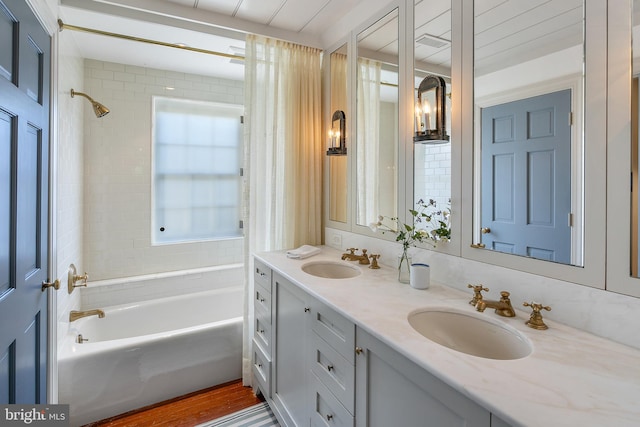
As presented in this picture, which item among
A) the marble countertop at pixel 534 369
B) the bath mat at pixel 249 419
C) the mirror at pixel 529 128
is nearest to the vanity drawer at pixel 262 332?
the bath mat at pixel 249 419

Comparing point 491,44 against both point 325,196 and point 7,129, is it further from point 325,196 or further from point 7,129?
point 7,129

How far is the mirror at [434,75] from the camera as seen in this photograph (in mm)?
1542

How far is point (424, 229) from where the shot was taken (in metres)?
1.66

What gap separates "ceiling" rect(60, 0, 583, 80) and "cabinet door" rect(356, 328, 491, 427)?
1.21 m

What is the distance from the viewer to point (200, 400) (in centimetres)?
216

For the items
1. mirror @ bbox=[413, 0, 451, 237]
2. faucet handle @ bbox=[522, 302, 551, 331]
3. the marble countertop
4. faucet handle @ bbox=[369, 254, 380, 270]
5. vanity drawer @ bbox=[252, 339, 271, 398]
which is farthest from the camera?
vanity drawer @ bbox=[252, 339, 271, 398]

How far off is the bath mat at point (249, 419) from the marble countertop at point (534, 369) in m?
1.15

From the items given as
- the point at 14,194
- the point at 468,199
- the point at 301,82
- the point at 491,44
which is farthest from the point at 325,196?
the point at 14,194

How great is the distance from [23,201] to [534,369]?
5.65 feet

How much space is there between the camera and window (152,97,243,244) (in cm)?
309

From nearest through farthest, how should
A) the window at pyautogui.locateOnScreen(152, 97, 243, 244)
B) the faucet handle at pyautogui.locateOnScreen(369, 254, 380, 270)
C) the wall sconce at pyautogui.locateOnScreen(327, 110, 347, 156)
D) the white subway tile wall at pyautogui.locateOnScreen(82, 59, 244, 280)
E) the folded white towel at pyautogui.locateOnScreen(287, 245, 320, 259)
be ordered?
the faucet handle at pyautogui.locateOnScreen(369, 254, 380, 270), the folded white towel at pyautogui.locateOnScreen(287, 245, 320, 259), the wall sconce at pyautogui.locateOnScreen(327, 110, 347, 156), the white subway tile wall at pyautogui.locateOnScreen(82, 59, 244, 280), the window at pyautogui.locateOnScreen(152, 97, 243, 244)

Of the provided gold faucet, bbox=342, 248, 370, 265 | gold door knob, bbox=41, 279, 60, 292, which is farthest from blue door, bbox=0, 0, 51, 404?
gold faucet, bbox=342, 248, 370, 265

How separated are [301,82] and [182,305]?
2.24m

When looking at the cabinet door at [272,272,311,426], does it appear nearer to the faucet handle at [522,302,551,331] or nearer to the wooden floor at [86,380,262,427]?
the wooden floor at [86,380,262,427]
